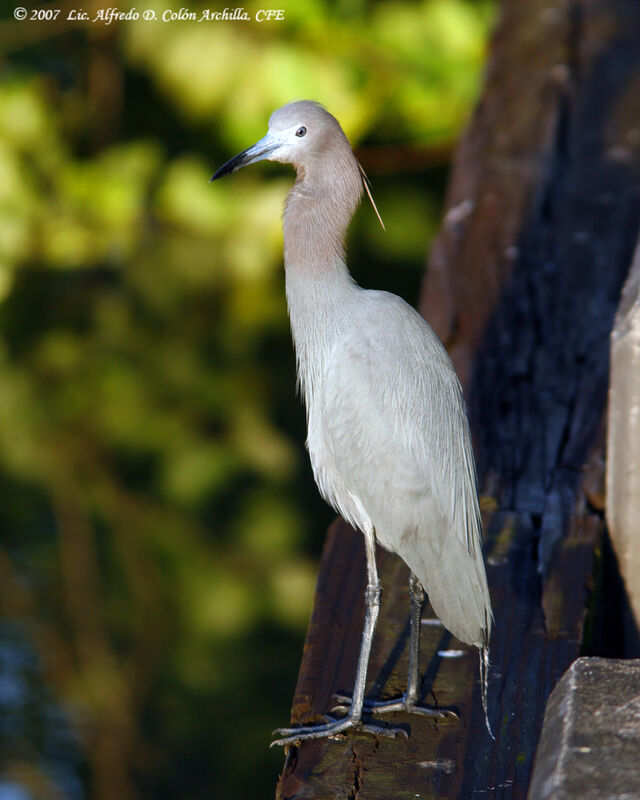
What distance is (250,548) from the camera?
3.65 metres

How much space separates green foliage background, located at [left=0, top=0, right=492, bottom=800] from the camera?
3.01 m

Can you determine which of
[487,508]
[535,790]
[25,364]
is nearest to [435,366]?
[487,508]

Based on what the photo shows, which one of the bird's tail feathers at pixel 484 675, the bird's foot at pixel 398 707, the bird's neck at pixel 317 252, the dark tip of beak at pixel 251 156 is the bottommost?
the bird's foot at pixel 398 707

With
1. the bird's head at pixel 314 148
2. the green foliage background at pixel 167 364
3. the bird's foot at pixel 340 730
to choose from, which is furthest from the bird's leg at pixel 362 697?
the green foliage background at pixel 167 364

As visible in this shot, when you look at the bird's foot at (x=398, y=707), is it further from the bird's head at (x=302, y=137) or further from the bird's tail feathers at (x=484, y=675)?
the bird's head at (x=302, y=137)

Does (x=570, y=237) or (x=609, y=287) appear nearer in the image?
(x=609, y=287)

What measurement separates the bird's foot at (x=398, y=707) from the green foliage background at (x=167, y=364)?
1220 mm

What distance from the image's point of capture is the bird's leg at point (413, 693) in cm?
158

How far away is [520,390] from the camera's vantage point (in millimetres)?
2289

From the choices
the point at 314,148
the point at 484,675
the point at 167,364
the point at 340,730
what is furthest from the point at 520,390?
the point at 167,364

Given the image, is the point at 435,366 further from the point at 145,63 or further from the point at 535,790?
the point at 145,63

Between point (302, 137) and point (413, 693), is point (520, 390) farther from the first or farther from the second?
point (413, 693)

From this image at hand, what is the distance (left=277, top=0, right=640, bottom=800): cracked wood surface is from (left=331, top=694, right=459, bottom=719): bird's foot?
0.06 ft

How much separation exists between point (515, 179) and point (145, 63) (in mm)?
3128
